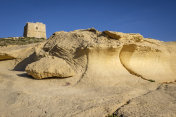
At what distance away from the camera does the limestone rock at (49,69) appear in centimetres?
418

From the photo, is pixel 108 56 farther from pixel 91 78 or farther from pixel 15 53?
pixel 15 53

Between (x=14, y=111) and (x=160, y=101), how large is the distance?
8.16 feet

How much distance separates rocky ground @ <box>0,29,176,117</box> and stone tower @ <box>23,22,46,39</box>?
19.0 meters

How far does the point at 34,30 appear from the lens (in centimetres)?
2503

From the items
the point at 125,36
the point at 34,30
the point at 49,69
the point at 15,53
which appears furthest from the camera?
the point at 34,30

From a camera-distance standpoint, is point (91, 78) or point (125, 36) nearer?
point (91, 78)

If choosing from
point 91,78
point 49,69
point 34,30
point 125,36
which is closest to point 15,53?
point 49,69

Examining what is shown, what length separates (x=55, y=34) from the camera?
609 cm

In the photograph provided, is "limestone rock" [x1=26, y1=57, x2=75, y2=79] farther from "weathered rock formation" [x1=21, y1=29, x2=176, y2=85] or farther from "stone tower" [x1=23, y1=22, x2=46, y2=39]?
"stone tower" [x1=23, y1=22, x2=46, y2=39]

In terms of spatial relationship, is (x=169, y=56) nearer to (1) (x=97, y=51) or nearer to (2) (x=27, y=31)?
(1) (x=97, y=51)

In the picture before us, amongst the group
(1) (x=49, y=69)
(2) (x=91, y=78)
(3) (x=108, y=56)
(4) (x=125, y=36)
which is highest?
(4) (x=125, y=36)

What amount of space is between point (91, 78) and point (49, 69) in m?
1.25

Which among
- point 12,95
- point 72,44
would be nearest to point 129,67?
point 72,44

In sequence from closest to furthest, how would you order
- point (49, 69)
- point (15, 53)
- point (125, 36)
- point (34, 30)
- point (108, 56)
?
point (49, 69)
point (108, 56)
point (125, 36)
point (15, 53)
point (34, 30)
